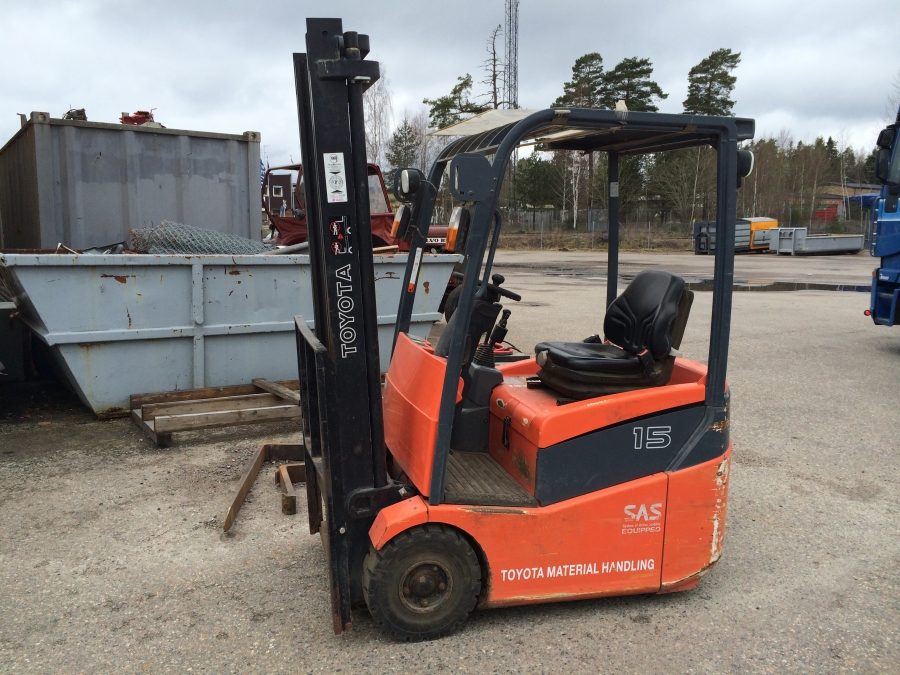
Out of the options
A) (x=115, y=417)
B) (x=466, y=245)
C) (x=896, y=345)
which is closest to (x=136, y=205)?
(x=115, y=417)

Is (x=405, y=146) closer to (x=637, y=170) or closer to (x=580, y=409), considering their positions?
(x=637, y=170)

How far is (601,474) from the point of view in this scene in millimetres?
3273

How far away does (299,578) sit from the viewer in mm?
3631

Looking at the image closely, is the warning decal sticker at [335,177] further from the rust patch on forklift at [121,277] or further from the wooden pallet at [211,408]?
the rust patch on forklift at [121,277]

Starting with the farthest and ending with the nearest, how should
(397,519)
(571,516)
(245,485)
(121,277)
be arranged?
(121,277)
(245,485)
(571,516)
(397,519)

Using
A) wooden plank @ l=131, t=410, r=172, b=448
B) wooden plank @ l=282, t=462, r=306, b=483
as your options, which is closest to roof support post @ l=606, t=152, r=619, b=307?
wooden plank @ l=282, t=462, r=306, b=483

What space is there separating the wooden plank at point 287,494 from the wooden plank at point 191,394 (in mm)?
1949

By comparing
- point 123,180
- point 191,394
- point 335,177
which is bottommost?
point 191,394

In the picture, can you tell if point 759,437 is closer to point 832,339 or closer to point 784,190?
point 832,339

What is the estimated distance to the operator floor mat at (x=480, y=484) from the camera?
3.13 m

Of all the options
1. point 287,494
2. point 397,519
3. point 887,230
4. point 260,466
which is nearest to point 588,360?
point 397,519

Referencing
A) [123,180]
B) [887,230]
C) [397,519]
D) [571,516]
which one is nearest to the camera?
[397,519]

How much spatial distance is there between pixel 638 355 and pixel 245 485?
2641 mm

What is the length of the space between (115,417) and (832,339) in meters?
10.0
